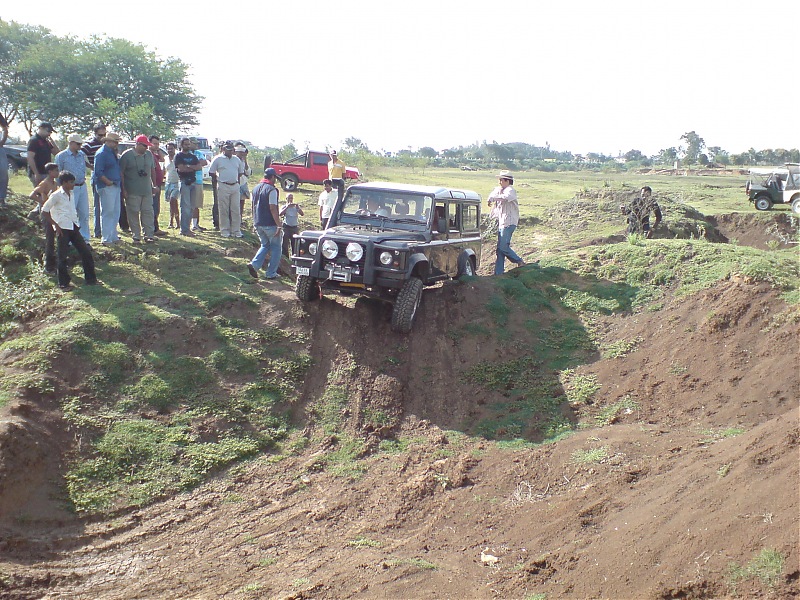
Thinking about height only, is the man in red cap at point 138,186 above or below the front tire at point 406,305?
above

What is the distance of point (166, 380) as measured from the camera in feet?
24.6

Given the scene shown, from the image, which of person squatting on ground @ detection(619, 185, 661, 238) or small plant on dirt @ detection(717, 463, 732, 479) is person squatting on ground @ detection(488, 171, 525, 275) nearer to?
person squatting on ground @ detection(619, 185, 661, 238)

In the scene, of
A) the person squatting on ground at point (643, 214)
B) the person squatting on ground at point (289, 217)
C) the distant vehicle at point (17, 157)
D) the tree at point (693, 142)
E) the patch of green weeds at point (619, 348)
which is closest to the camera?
the patch of green weeds at point (619, 348)

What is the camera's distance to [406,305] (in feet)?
27.7

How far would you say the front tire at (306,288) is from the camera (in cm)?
888

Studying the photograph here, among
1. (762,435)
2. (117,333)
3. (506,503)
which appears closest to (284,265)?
(117,333)

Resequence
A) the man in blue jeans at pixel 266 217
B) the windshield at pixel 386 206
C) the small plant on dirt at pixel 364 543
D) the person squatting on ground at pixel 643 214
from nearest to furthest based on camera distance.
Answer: the small plant on dirt at pixel 364 543 → the windshield at pixel 386 206 → the man in blue jeans at pixel 266 217 → the person squatting on ground at pixel 643 214

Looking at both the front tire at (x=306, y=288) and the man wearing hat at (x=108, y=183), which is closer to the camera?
the front tire at (x=306, y=288)

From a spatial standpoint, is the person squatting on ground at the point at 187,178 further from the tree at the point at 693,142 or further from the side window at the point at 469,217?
the tree at the point at 693,142

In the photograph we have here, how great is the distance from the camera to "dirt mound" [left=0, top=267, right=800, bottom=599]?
4305 millimetres

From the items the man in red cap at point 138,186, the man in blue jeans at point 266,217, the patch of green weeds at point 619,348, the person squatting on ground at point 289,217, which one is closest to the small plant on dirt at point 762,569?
the patch of green weeds at point 619,348

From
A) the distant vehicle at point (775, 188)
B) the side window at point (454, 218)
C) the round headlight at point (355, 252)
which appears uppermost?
the distant vehicle at point (775, 188)

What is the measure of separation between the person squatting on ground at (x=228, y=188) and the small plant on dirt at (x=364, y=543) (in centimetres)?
807

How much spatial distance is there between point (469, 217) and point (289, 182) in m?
14.6
